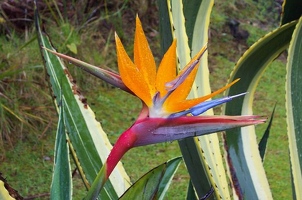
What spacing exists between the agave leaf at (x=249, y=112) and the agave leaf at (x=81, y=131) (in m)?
0.25

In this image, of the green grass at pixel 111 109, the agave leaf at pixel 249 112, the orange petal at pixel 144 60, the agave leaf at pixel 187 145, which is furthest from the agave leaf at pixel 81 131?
the green grass at pixel 111 109

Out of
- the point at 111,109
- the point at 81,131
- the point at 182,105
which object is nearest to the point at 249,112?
the point at 81,131

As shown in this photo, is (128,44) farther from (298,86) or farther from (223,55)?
(298,86)

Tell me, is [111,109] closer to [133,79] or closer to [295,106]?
[295,106]

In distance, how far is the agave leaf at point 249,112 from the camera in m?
1.13

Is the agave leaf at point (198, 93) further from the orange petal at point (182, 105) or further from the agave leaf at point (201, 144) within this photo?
the orange petal at point (182, 105)

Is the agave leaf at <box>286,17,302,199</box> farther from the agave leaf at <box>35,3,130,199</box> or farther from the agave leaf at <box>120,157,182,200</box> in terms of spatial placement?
the agave leaf at <box>120,157,182,200</box>

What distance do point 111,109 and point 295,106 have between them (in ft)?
5.83

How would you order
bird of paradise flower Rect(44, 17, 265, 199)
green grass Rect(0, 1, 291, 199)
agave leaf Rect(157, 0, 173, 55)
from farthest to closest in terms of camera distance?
green grass Rect(0, 1, 291, 199) → agave leaf Rect(157, 0, 173, 55) → bird of paradise flower Rect(44, 17, 265, 199)

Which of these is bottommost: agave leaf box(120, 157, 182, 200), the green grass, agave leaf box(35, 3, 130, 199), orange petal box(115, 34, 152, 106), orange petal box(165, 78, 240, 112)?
agave leaf box(120, 157, 182, 200)

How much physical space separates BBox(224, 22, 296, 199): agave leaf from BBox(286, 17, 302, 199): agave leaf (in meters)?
0.05

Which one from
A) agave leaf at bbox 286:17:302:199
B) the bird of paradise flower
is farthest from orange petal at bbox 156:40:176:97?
agave leaf at bbox 286:17:302:199

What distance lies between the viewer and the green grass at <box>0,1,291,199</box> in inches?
90.3

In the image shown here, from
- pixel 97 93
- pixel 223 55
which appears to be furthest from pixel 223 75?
pixel 97 93
